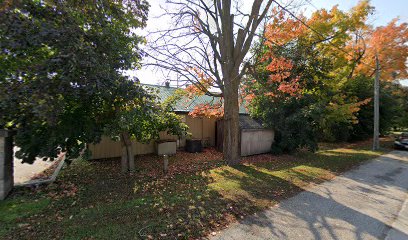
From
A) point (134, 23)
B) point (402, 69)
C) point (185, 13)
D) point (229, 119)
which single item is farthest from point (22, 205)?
point (402, 69)

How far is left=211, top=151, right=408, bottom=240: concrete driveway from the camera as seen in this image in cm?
340

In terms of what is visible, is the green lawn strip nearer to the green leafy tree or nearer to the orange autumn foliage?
the green leafy tree

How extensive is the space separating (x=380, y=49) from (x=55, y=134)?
21.5m

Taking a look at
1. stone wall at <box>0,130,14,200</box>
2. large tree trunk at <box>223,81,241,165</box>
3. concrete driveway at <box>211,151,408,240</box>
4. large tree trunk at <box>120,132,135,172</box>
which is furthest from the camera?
large tree trunk at <box>223,81,241,165</box>

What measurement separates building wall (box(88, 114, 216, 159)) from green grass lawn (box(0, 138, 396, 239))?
125cm

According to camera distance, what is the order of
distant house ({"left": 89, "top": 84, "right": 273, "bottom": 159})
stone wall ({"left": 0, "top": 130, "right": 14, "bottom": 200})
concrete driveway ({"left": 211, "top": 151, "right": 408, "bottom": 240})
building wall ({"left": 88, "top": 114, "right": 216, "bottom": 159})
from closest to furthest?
concrete driveway ({"left": 211, "top": 151, "right": 408, "bottom": 240})
stone wall ({"left": 0, "top": 130, "right": 14, "bottom": 200})
building wall ({"left": 88, "top": 114, "right": 216, "bottom": 159})
distant house ({"left": 89, "top": 84, "right": 273, "bottom": 159})

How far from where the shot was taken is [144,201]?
14.4 ft

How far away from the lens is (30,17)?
13.8 ft

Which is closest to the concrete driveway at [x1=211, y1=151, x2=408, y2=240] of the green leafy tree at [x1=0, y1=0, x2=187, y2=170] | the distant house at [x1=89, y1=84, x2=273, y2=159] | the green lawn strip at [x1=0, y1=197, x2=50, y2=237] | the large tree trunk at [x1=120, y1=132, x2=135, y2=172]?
the green lawn strip at [x1=0, y1=197, x2=50, y2=237]

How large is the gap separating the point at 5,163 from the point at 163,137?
6665mm

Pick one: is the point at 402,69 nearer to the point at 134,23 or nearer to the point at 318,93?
the point at 318,93

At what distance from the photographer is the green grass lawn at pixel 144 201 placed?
3.28m

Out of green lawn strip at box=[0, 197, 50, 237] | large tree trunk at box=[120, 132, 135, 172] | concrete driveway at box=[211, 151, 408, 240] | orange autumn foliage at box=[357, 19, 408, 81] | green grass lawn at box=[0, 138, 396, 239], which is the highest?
orange autumn foliage at box=[357, 19, 408, 81]

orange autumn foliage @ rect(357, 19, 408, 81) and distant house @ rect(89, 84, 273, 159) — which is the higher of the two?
orange autumn foliage @ rect(357, 19, 408, 81)
